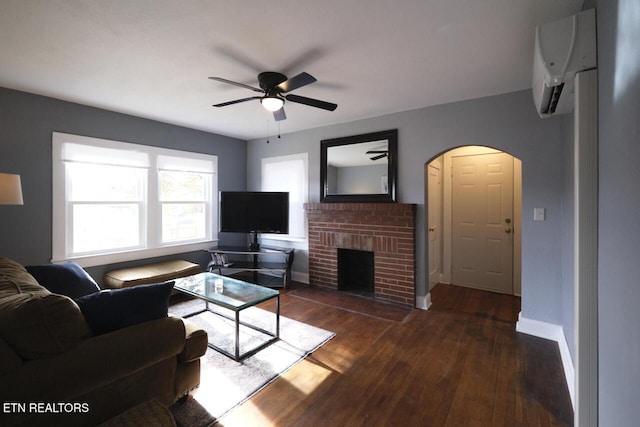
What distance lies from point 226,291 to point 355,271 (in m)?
2.17

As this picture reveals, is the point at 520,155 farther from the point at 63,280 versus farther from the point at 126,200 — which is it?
the point at 126,200

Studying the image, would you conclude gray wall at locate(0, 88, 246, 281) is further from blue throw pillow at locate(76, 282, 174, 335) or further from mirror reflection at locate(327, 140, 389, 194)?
mirror reflection at locate(327, 140, 389, 194)

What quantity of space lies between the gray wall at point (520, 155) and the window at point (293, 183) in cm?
147

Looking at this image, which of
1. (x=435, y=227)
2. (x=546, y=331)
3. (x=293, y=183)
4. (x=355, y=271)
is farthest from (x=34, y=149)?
(x=546, y=331)

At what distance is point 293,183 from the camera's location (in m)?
4.76

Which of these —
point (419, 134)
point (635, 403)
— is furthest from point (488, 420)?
point (419, 134)

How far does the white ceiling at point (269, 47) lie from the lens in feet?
5.59

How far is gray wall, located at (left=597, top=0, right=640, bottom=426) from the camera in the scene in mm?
899

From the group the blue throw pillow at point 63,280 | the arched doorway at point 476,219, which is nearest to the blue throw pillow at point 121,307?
the blue throw pillow at point 63,280

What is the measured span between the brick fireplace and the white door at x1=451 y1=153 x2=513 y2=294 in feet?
4.54

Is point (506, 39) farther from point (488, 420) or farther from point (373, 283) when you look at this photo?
point (373, 283)

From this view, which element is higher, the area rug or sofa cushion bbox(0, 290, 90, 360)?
sofa cushion bbox(0, 290, 90, 360)

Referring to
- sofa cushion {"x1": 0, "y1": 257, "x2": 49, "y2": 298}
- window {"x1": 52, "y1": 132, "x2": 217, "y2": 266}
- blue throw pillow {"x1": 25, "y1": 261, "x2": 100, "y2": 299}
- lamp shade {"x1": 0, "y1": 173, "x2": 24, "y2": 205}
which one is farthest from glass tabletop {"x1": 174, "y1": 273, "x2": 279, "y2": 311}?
lamp shade {"x1": 0, "y1": 173, "x2": 24, "y2": 205}

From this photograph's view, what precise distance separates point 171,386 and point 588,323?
7.35 feet
